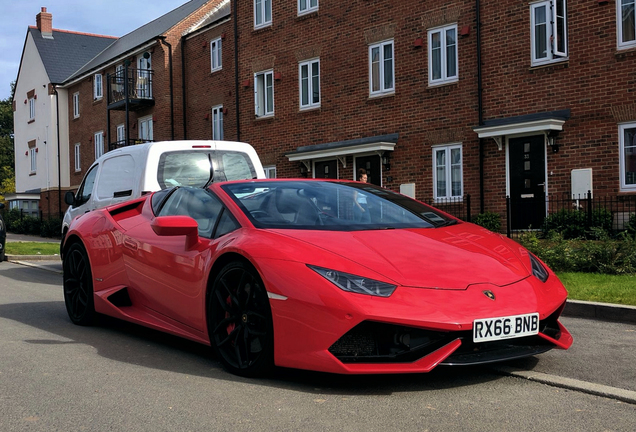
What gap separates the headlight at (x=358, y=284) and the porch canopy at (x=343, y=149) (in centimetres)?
1529

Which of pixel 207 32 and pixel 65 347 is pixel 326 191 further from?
pixel 207 32

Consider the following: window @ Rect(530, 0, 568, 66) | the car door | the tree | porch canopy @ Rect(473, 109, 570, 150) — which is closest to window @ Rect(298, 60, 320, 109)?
porch canopy @ Rect(473, 109, 570, 150)

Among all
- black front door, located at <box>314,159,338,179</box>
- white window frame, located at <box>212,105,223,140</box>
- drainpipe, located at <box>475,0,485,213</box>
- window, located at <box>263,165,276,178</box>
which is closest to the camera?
drainpipe, located at <box>475,0,485,213</box>

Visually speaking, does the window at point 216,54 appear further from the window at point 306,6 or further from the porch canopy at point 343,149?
the porch canopy at point 343,149

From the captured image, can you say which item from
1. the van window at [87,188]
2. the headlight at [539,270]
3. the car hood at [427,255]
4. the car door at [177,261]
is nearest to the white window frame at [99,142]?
the van window at [87,188]

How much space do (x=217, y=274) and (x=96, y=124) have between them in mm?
35477

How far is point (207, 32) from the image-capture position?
28484 mm

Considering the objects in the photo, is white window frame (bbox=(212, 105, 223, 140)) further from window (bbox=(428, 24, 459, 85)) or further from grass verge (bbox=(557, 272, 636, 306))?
grass verge (bbox=(557, 272, 636, 306))

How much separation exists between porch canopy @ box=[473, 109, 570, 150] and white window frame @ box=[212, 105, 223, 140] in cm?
1271

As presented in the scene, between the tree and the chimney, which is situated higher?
the chimney

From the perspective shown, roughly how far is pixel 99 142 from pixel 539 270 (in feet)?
118

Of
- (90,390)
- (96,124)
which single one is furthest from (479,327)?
(96,124)

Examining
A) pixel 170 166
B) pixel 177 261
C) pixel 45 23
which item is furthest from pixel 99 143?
pixel 177 261

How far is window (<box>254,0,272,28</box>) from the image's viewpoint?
2411cm
